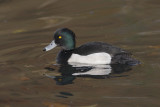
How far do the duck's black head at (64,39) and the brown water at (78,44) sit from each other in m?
0.37

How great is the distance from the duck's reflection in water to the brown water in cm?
11

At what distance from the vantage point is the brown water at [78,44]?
666cm

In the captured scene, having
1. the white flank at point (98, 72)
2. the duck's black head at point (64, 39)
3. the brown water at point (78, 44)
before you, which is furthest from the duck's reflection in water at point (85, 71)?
the duck's black head at point (64, 39)

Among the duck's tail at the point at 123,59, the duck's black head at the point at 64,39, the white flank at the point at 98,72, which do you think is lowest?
the white flank at the point at 98,72

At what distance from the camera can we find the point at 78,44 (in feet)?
33.0

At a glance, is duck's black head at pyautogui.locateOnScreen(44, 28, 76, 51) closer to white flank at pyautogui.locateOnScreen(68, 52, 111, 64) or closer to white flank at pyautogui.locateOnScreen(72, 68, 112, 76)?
white flank at pyautogui.locateOnScreen(68, 52, 111, 64)

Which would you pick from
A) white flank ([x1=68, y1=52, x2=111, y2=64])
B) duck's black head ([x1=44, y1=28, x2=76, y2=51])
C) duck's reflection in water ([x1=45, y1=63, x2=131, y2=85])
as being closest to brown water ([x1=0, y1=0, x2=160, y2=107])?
duck's reflection in water ([x1=45, y1=63, x2=131, y2=85])

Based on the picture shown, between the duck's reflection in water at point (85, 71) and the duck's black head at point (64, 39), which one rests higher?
the duck's black head at point (64, 39)

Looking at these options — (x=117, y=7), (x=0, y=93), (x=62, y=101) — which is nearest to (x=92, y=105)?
(x=62, y=101)

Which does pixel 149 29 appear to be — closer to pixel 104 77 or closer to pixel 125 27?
pixel 125 27

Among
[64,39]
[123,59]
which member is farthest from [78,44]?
[123,59]

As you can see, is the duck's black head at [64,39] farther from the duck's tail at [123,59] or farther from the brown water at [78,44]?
the duck's tail at [123,59]

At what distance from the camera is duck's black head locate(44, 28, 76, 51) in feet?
28.7

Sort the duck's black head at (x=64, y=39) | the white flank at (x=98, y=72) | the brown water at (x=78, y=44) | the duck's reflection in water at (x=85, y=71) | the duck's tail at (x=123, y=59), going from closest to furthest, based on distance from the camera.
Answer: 1. the brown water at (x=78, y=44)
2. the duck's reflection in water at (x=85, y=71)
3. the white flank at (x=98, y=72)
4. the duck's tail at (x=123, y=59)
5. the duck's black head at (x=64, y=39)
